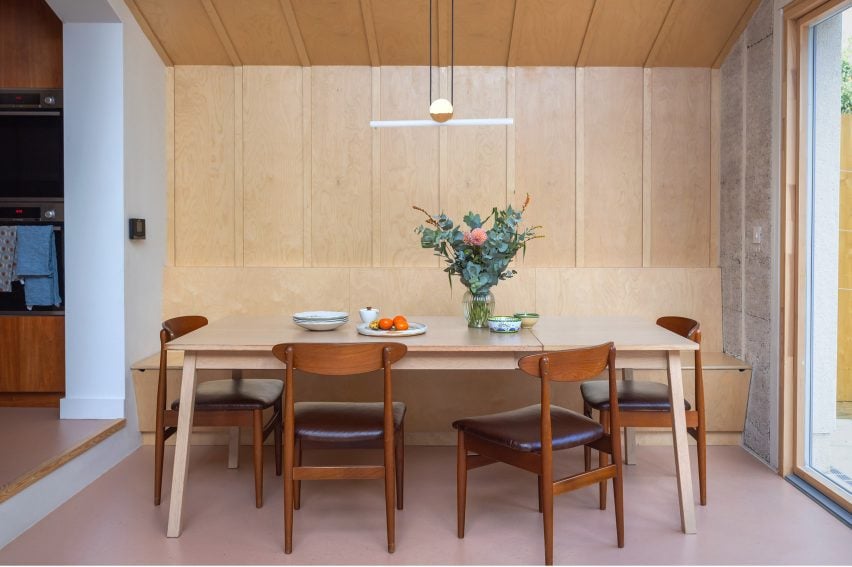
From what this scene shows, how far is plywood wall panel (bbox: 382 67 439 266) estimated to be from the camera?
4320 mm

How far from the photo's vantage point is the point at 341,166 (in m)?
4.34

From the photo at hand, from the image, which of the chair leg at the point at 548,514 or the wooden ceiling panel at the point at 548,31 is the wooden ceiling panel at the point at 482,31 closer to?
the wooden ceiling panel at the point at 548,31

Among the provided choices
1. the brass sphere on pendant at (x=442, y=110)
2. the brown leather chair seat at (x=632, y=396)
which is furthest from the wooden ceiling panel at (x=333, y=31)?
the brown leather chair seat at (x=632, y=396)

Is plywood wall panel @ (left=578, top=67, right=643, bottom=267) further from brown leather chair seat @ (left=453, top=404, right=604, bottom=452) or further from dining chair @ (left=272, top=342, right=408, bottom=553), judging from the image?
dining chair @ (left=272, top=342, right=408, bottom=553)

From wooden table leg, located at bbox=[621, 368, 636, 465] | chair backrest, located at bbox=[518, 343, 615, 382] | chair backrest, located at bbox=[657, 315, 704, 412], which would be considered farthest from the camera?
wooden table leg, located at bbox=[621, 368, 636, 465]

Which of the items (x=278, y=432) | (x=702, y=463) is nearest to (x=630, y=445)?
(x=702, y=463)

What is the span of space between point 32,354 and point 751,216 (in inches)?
168

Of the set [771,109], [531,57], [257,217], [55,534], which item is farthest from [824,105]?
[55,534]

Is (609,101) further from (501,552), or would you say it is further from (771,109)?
(501,552)

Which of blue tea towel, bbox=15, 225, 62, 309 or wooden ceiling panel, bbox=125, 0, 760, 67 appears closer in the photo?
wooden ceiling panel, bbox=125, 0, 760, 67

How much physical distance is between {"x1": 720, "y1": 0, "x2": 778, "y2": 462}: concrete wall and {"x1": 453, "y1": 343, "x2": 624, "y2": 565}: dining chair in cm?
147

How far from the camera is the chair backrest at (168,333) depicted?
9.58 feet

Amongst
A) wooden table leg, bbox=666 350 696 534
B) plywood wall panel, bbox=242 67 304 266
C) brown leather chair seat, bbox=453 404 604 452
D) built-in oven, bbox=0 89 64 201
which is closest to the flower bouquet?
brown leather chair seat, bbox=453 404 604 452

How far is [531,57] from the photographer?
13.8 feet
